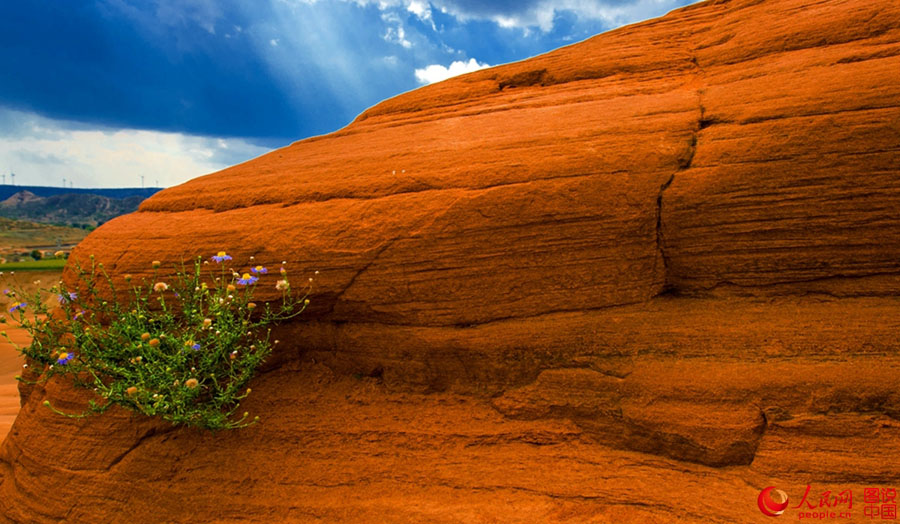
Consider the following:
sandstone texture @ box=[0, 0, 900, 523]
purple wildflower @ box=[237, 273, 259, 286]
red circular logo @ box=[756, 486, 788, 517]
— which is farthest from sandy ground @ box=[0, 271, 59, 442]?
red circular logo @ box=[756, 486, 788, 517]

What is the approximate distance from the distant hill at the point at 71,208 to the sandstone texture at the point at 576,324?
135520 mm

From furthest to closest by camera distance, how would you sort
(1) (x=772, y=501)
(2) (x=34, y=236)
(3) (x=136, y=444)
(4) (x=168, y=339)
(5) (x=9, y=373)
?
(2) (x=34, y=236)
(5) (x=9, y=373)
(3) (x=136, y=444)
(4) (x=168, y=339)
(1) (x=772, y=501)

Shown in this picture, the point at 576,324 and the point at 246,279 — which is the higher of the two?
the point at 576,324

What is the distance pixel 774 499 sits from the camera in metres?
3.52

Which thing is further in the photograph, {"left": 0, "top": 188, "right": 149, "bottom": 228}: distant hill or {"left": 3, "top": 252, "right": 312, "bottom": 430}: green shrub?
{"left": 0, "top": 188, "right": 149, "bottom": 228}: distant hill

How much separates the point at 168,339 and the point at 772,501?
4472mm

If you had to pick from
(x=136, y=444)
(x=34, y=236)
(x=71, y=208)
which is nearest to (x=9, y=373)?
(x=136, y=444)

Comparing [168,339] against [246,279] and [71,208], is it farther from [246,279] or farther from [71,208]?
[71,208]

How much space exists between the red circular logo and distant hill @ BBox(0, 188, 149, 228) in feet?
454

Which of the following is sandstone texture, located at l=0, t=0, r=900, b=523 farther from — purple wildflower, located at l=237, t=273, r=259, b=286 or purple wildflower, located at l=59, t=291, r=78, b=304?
purple wildflower, located at l=59, t=291, r=78, b=304

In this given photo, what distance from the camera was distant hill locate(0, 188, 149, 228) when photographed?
415ft

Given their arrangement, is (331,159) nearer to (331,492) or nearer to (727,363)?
(331,492)

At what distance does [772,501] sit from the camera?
3.51 meters

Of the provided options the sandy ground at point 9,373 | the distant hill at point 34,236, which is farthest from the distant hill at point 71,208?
the sandy ground at point 9,373
